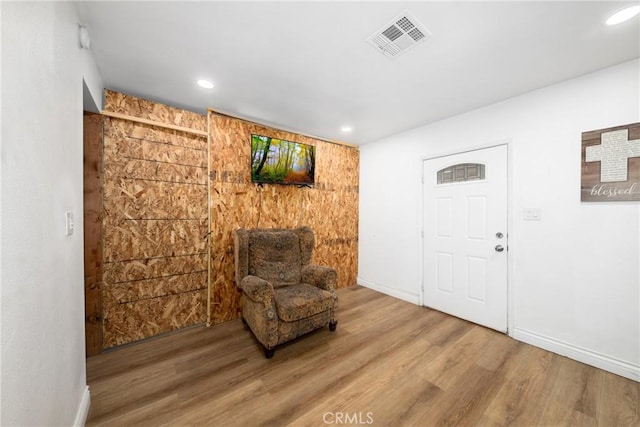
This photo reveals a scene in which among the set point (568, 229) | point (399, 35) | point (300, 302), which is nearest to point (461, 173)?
point (568, 229)

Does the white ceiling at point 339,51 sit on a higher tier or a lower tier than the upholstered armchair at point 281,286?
higher

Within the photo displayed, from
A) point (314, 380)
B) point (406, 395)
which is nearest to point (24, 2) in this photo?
point (314, 380)

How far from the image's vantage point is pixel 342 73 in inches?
81.7

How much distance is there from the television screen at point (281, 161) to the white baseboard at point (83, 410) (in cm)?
230

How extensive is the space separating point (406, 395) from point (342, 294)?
2038 mm

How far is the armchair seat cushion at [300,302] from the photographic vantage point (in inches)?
84.7

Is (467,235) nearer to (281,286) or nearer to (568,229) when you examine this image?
(568,229)

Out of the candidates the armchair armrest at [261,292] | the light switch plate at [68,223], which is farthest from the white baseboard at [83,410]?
the armchair armrest at [261,292]

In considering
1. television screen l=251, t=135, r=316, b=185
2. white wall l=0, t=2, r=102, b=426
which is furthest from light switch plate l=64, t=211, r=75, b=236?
television screen l=251, t=135, r=316, b=185

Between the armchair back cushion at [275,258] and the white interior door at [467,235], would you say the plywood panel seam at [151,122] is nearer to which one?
the armchair back cushion at [275,258]

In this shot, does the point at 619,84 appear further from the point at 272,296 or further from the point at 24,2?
the point at 24,2

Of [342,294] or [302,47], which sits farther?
[342,294]

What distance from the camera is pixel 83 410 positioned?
4.78ft

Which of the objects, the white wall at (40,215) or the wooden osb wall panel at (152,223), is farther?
the wooden osb wall panel at (152,223)
